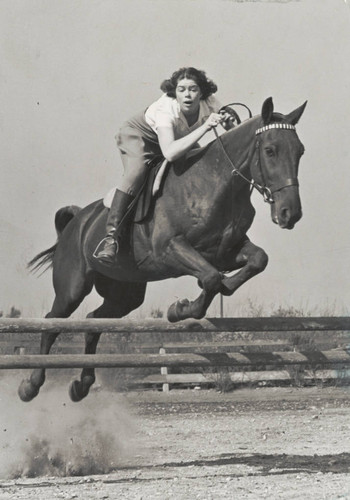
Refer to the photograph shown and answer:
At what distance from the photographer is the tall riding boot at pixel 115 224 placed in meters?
6.54

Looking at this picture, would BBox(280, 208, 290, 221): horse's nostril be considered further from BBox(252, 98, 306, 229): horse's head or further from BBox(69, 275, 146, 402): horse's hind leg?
BBox(69, 275, 146, 402): horse's hind leg

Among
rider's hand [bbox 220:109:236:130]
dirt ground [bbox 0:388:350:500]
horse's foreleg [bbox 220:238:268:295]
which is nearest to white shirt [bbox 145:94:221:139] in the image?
rider's hand [bbox 220:109:236:130]

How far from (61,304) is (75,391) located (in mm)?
657

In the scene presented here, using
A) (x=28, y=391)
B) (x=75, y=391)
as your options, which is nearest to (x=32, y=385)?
(x=28, y=391)

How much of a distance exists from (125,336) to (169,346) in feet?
4.44

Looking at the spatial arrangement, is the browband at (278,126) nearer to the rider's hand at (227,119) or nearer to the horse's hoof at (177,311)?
the rider's hand at (227,119)

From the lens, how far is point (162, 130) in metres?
6.33

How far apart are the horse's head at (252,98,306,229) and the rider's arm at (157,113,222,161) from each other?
0.31 metres

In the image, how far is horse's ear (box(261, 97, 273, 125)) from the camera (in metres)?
5.82

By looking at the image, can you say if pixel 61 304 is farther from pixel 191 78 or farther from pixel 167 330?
pixel 191 78

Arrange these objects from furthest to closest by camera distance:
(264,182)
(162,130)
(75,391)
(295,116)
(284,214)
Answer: (75,391) → (162,130) → (295,116) → (264,182) → (284,214)

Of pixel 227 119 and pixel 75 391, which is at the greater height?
pixel 227 119

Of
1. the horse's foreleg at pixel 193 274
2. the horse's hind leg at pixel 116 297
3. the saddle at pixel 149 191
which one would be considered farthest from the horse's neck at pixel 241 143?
the horse's hind leg at pixel 116 297

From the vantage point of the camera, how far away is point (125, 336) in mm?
13992
